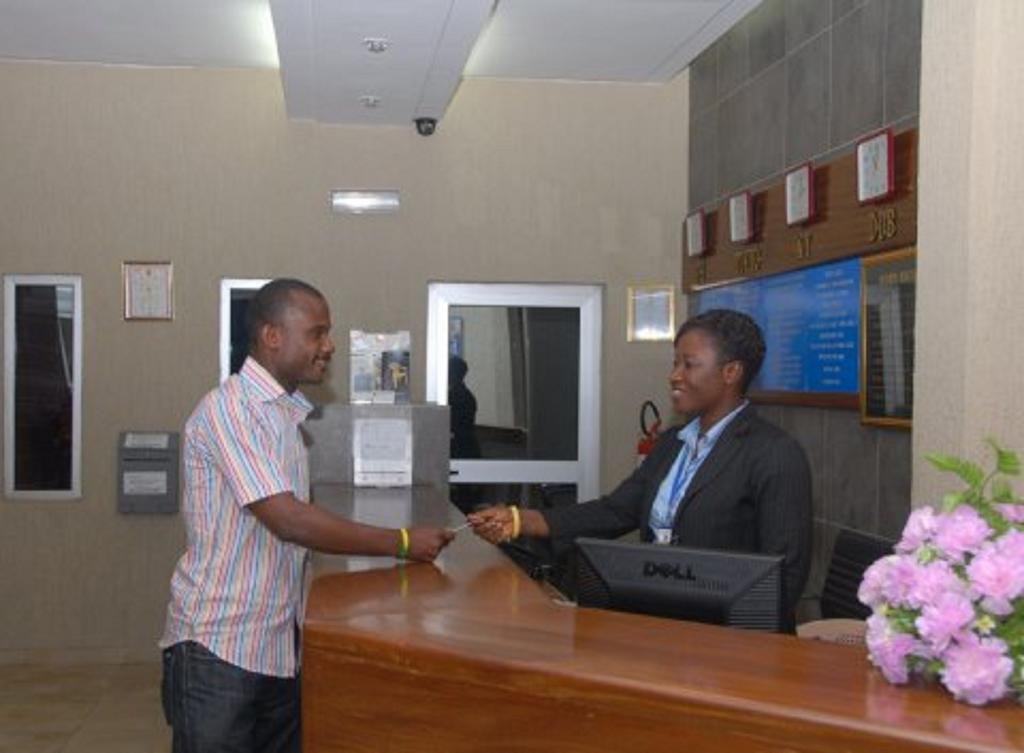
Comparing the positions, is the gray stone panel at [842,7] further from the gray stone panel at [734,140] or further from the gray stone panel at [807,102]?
the gray stone panel at [734,140]

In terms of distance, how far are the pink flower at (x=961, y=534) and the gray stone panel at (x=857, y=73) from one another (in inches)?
112

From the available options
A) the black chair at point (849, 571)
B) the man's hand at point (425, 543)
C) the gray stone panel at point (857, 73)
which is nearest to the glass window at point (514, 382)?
the gray stone panel at point (857, 73)

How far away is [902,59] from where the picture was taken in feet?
12.8

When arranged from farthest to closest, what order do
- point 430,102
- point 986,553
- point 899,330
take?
point 430,102, point 899,330, point 986,553

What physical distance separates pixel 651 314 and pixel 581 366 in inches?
18.1

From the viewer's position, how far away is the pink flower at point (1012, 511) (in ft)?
5.02

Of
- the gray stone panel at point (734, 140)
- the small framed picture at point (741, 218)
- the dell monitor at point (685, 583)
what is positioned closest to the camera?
the dell monitor at point (685, 583)

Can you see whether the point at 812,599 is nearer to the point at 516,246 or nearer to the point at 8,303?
the point at 516,246

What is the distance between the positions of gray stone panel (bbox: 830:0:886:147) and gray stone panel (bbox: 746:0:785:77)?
556 millimetres

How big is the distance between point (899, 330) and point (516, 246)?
2834mm

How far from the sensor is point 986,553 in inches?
57.3

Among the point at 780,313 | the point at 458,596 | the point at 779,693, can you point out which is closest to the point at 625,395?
the point at 780,313

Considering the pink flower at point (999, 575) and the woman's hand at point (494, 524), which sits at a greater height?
the pink flower at point (999, 575)

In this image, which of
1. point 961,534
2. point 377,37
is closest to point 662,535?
point 961,534
